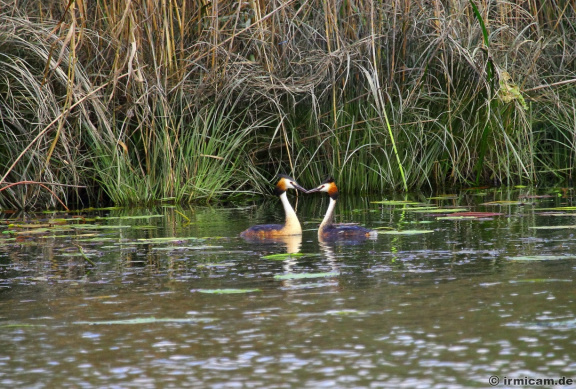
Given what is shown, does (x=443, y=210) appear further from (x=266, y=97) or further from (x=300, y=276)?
(x=300, y=276)

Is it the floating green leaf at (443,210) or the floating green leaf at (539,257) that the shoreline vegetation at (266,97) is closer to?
the floating green leaf at (443,210)

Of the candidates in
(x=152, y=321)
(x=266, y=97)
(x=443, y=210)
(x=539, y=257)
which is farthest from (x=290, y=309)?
(x=266, y=97)

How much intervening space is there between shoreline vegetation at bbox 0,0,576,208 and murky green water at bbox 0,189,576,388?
2.54m

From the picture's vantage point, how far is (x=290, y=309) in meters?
4.83

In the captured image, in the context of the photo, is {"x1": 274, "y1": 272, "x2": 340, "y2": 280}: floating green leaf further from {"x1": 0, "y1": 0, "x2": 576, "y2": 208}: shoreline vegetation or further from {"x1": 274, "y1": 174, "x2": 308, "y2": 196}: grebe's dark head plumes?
{"x1": 0, "y1": 0, "x2": 576, "y2": 208}: shoreline vegetation

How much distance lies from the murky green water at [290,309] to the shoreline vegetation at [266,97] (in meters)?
2.54

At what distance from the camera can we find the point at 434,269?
5.95m

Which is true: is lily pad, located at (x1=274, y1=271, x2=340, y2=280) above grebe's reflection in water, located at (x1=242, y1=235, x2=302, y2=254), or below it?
below

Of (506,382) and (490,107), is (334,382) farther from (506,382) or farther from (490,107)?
(490,107)

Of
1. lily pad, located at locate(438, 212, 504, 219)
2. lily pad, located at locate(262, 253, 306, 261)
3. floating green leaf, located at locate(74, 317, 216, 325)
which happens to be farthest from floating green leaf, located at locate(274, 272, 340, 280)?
lily pad, located at locate(438, 212, 504, 219)

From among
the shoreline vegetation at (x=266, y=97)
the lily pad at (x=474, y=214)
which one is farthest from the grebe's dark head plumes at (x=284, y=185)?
the lily pad at (x=474, y=214)

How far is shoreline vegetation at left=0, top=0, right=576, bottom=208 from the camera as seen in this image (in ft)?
33.9

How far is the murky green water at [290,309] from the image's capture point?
3.79 meters

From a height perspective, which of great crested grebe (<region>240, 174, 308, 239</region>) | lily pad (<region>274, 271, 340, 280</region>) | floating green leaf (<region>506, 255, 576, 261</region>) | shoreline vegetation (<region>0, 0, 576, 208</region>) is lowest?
lily pad (<region>274, 271, 340, 280</region>)
